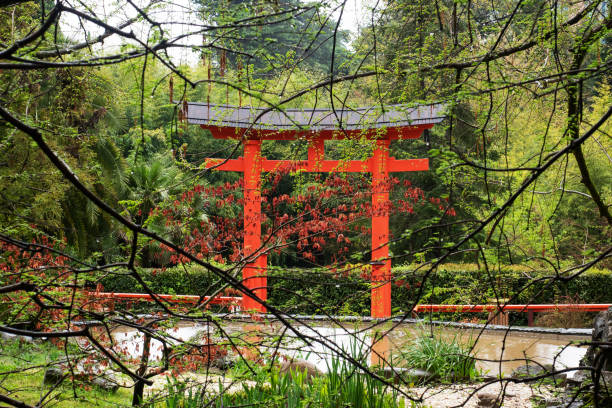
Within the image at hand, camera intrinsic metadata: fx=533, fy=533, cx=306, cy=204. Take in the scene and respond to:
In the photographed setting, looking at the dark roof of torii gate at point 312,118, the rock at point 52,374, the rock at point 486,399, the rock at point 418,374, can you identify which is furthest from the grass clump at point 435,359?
the rock at point 52,374

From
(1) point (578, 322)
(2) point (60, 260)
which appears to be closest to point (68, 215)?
(2) point (60, 260)

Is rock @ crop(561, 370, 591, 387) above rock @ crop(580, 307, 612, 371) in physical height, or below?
below

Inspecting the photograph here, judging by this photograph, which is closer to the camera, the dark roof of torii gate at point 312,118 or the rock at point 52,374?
the dark roof of torii gate at point 312,118

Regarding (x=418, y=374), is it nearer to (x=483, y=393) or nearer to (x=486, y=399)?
(x=483, y=393)

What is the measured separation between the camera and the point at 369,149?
3.18 meters

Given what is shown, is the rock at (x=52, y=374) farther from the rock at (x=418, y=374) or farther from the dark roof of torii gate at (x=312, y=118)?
the rock at (x=418, y=374)

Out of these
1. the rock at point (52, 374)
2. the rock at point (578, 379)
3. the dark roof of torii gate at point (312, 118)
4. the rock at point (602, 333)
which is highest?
the dark roof of torii gate at point (312, 118)

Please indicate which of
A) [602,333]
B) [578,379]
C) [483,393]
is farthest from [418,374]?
[602,333]

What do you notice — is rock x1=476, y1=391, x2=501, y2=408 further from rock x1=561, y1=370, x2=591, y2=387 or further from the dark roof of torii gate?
the dark roof of torii gate

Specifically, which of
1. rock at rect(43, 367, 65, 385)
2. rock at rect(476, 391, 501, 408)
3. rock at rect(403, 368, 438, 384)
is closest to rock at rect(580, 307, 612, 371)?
rock at rect(476, 391, 501, 408)

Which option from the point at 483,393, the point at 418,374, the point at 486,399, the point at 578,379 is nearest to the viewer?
the point at 578,379

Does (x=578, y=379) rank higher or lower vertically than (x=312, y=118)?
lower

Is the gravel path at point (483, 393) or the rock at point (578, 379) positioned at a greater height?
the rock at point (578, 379)

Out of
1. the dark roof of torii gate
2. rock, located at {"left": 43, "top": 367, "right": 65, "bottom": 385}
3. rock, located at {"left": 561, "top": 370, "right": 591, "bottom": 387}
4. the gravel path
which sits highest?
the dark roof of torii gate
